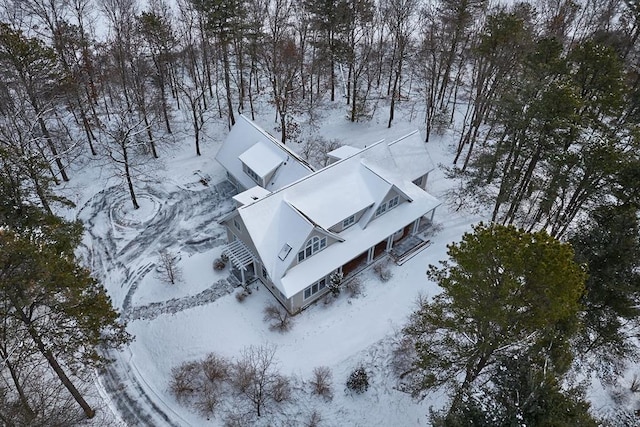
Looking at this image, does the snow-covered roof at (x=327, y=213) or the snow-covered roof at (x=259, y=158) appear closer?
the snow-covered roof at (x=327, y=213)

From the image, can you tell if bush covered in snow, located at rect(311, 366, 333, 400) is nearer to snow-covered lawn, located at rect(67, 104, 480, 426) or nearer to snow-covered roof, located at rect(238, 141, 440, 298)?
snow-covered lawn, located at rect(67, 104, 480, 426)

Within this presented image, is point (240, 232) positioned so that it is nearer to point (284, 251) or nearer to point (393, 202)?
point (284, 251)

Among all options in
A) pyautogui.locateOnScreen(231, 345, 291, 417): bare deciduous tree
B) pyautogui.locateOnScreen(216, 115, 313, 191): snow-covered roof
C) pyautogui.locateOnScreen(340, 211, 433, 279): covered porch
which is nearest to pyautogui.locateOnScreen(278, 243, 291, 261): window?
pyautogui.locateOnScreen(340, 211, 433, 279): covered porch

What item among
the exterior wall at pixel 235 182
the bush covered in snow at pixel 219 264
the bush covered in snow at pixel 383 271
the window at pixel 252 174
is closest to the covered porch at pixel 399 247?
the bush covered in snow at pixel 383 271

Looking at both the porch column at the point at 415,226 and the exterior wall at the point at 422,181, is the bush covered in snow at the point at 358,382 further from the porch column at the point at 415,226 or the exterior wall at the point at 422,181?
the exterior wall at the point at 422,181

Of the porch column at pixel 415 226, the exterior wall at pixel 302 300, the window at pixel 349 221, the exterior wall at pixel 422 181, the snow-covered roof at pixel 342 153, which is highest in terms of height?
the snow-covered roof at pixel 342 153

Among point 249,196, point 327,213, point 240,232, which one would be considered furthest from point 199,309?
point 327,213
